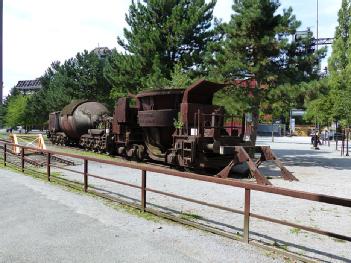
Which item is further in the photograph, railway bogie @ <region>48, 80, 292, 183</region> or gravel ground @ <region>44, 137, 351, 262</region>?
railway bogie @ <region>48, 80, 292, 183</region>

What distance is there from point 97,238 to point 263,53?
14.5 m

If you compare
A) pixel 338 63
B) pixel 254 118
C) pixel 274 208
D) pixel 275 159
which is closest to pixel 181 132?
pixel 275 159

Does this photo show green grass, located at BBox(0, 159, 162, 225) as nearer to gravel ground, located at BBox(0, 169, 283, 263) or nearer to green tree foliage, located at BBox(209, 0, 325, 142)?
gravel ground, located at BBox(0, 169, 283, 263)

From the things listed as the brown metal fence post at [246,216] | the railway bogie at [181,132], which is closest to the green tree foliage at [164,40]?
the railway bogie at [181,132]

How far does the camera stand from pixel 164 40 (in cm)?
2720

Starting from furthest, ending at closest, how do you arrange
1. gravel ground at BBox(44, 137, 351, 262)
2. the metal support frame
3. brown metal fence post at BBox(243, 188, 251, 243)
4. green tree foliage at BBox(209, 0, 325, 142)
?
green tree foliage at BBox(209, 0, 325, 142) < the metal support frame < gravel ground at BBox(44, 137, 351, 262) < brown metal fence post at BBox(243, 188, 251, 243)

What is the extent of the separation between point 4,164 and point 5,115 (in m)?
68.1

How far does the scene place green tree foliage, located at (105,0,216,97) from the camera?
26.3m

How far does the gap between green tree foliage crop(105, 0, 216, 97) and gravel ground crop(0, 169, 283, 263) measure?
693 inches

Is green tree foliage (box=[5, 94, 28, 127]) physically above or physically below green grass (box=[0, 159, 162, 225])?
above

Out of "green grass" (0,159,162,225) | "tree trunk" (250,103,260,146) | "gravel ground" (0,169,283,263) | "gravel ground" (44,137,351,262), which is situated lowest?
"gravel ground" (44,137,351,262)

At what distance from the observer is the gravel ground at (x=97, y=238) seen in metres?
5.55

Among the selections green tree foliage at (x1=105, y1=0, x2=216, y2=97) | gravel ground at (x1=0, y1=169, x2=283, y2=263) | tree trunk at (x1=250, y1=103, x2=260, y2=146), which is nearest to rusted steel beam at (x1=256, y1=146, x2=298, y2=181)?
tree trunk at (x1=250, y1=103, x2=260, y2=146)

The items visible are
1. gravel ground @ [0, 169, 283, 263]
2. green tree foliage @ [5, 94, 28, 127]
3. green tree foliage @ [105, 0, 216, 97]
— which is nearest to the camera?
gravel ground @ [0, 169, 283, 263]
